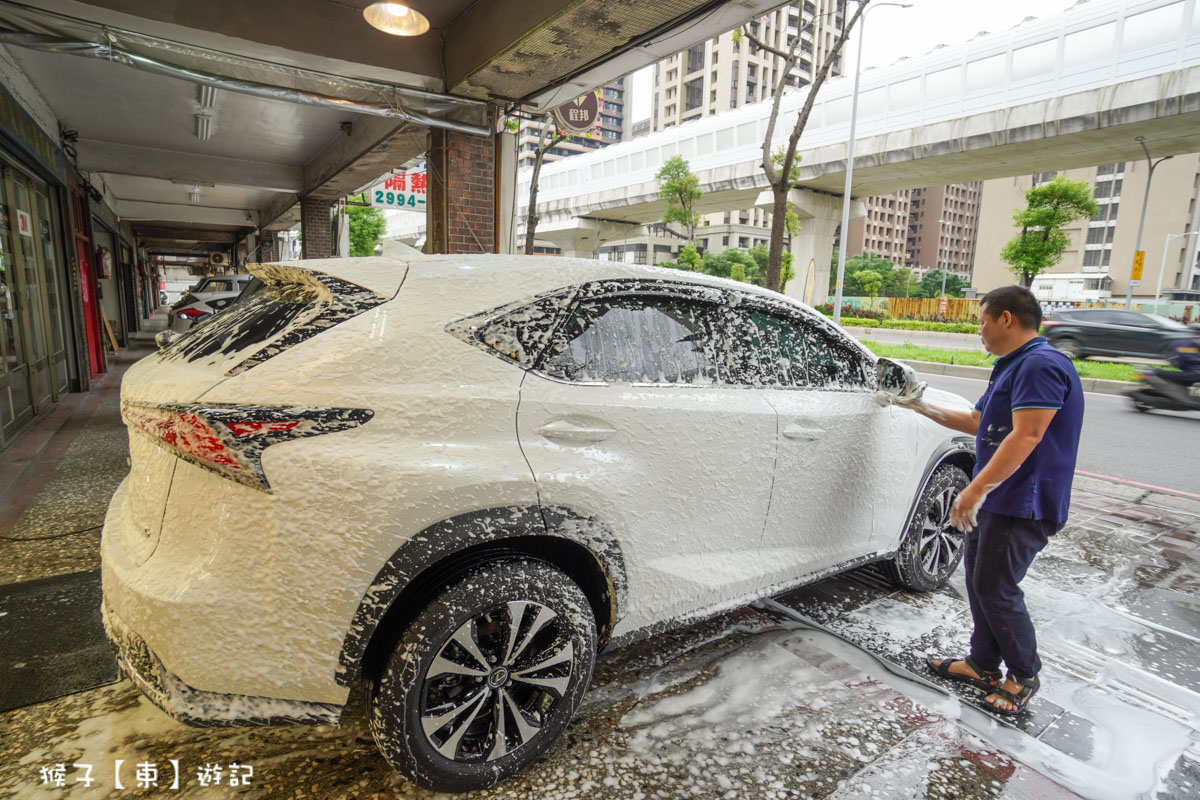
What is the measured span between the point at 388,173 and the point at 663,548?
10639 millimetres

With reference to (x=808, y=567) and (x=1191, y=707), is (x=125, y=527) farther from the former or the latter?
(x=1191, y=707)

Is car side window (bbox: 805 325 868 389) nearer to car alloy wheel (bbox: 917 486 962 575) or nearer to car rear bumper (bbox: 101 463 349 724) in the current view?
car alloy wheel (bbox: 917 486 962 575)

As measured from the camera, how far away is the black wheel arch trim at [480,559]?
1665 millimetres

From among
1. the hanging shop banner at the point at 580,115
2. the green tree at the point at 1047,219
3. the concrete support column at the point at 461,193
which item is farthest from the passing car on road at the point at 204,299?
the green tree at the point at 1047,219

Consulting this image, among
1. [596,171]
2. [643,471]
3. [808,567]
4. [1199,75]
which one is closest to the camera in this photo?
→ [643,471]

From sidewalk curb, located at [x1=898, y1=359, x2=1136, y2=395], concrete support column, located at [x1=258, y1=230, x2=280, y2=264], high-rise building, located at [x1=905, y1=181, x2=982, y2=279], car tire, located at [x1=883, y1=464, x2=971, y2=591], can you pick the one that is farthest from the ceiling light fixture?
high-rise building, located at [x1=905, y1=181, x2=982, y2=279]

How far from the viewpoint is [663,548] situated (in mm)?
2162

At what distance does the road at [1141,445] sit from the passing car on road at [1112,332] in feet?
20.1

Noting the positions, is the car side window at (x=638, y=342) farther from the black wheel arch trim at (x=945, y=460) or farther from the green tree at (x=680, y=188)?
the green tree at (x=680, y=188)

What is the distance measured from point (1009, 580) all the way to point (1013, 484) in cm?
38

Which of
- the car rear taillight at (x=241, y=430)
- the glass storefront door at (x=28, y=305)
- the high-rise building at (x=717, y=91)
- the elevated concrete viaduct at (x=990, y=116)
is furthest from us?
the high-rise building at (x=717, y=91)

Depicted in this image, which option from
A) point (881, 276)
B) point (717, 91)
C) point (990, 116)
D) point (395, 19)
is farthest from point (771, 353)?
point (881, 276)

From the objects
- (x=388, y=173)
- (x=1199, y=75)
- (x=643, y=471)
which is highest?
(x=1199, y=75)

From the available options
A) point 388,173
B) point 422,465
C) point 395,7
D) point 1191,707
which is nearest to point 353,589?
point 422,465
